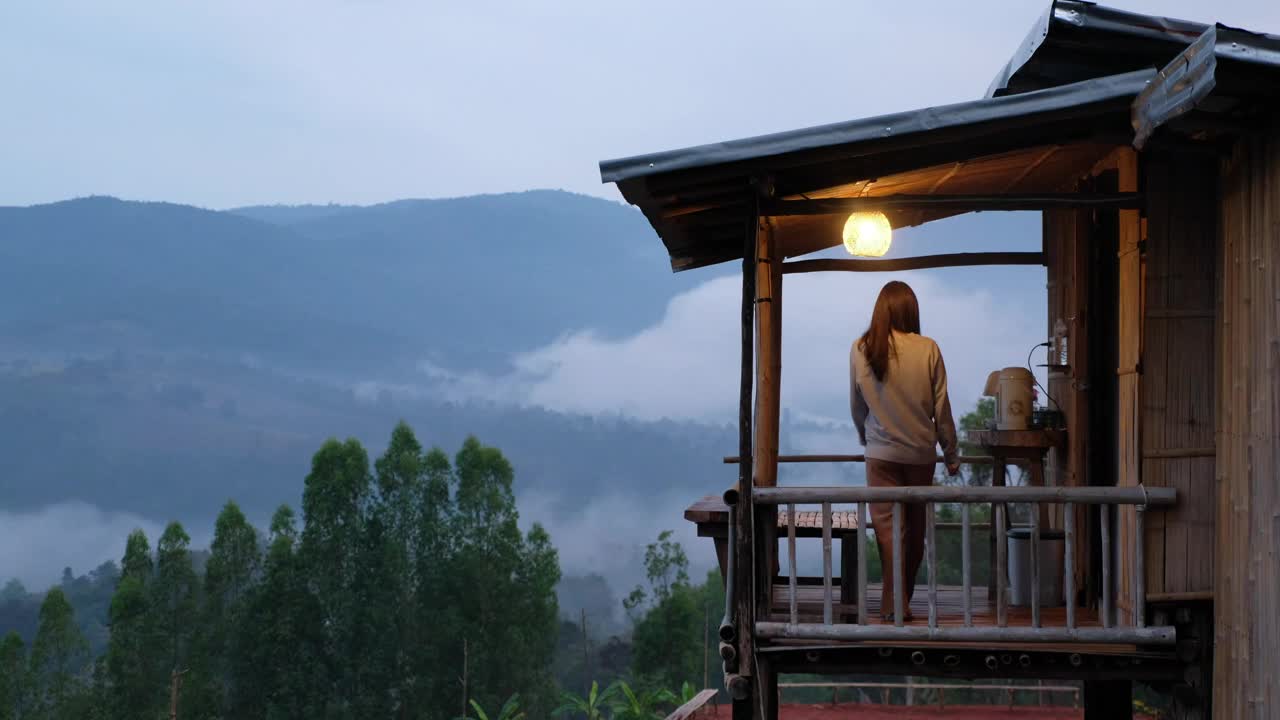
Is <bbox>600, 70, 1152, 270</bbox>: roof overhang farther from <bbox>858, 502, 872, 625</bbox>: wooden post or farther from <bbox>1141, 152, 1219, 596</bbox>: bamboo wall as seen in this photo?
<bbox>858, 502, 872, 625</bbox>: wooden post

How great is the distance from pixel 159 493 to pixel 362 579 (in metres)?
79.0

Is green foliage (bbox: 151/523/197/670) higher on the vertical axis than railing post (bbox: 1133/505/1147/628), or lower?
lower

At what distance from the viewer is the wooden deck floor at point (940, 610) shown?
267 inches

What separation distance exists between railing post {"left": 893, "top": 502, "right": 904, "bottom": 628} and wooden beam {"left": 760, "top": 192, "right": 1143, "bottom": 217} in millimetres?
1596

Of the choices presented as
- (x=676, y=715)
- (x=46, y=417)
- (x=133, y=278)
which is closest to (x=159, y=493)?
(x=46, y=417)

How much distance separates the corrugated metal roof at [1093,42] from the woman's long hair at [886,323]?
7.80 ft

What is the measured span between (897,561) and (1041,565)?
61.7 inches

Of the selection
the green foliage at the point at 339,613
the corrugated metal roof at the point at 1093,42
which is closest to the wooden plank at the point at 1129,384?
the corrugated metal roof at the point at 1093,42

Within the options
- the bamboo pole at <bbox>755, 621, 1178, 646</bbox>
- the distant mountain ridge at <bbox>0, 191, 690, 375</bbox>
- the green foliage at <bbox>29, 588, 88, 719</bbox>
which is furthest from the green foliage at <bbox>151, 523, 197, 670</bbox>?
the distant mountain ridge at <bbox>0, 191, 690, 375</bbox>

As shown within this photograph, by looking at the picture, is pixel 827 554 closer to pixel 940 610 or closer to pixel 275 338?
pixel 940 610

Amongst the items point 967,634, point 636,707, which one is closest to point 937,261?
point 967,634

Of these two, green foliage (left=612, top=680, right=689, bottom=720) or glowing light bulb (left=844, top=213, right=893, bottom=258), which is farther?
green foliage (left=612, top=680, right=689, bottom=720)

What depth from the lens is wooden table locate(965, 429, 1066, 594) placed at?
768 centimetres

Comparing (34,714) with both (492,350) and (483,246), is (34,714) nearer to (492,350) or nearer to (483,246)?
(492,350)
